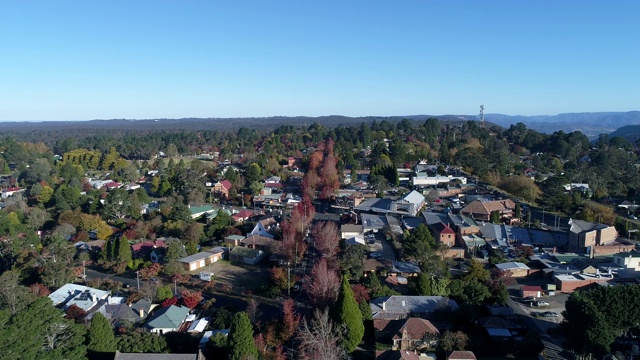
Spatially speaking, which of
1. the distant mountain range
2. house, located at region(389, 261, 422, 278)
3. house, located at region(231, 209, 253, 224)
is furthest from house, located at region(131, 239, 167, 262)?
Result: the distant mountain range

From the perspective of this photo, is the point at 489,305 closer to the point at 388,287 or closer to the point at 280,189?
the point at 388,287

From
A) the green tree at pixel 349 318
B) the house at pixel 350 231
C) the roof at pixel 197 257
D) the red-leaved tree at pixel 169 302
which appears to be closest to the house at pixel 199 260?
the roof at pixel 197 257

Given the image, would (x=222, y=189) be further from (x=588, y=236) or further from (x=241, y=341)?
(x=588, y=236)

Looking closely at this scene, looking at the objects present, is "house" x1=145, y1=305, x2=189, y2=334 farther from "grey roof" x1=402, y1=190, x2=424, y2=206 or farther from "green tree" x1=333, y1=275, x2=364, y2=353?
"grey roof" x1=402, y1=190, x2=424, y2=206

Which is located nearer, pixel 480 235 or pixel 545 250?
pixel 545 250

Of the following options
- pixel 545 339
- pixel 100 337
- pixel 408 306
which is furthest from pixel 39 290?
pixel 545 339

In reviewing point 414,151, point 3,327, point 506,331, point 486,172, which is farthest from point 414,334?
point 414,151
